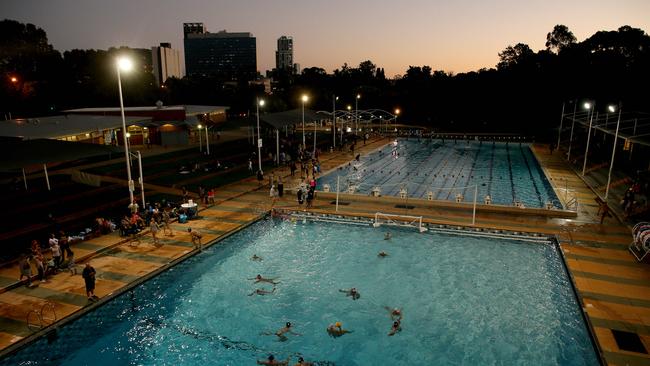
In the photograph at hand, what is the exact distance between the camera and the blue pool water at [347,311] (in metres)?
11.0

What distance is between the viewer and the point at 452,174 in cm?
3444

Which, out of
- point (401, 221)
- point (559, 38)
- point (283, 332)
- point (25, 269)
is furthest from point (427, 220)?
point (559, 38)

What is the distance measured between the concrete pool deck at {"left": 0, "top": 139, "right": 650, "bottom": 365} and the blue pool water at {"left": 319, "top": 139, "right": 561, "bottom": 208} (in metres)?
3.23

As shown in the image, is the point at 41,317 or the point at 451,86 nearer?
the point at 41,317

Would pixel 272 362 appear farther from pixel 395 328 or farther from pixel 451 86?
pixel 451 86

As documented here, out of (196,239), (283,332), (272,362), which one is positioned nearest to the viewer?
(272,362)

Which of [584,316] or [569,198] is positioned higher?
[569,198]

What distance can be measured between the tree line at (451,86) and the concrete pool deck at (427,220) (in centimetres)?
3861

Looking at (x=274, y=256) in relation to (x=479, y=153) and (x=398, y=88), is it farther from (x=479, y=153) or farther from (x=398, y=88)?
(x=398, y=88)

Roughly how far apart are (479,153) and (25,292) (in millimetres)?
45107

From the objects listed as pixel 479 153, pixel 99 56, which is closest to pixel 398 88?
pixel 479 153

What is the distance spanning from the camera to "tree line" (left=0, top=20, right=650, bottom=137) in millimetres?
57500

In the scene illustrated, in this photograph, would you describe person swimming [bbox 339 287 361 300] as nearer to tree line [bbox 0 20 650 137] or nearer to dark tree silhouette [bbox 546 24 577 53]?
tree line [bbox 0 20 650 137]

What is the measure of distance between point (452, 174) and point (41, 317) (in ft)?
99.0
